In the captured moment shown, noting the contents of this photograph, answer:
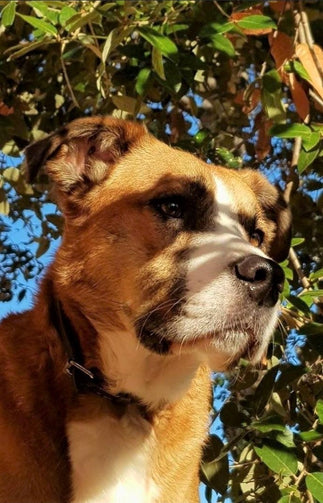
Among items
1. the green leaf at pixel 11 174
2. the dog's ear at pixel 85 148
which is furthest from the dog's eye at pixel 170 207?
the green leaf at pixel 11 174

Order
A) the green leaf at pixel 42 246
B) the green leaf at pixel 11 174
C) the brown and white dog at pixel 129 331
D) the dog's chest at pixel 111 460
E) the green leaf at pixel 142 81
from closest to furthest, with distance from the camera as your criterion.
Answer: the brown and white dog at pixel 129 331
the dog's chest at pixel 111 460
the green leaf at pixel 142 81
the green leaf at pixel 11 174
the green leaf at pixel 42 246

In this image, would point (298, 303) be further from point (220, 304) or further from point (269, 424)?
point (220, 304)

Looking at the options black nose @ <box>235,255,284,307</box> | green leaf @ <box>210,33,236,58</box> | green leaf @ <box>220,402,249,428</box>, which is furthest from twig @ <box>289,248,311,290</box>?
black nose @ <box>235,255,284,307</box>

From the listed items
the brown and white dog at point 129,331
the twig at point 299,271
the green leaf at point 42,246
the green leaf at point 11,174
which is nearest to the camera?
the brown and white dog at point 129,331

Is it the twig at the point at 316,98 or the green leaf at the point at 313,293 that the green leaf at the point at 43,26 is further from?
the green leaf at the point at 313,293

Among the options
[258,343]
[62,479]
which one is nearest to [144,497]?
[62,479]

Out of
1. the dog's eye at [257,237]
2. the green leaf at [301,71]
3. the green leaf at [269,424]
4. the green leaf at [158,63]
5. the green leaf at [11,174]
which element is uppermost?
the green leaf at [158,63]

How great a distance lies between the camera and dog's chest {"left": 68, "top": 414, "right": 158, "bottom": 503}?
116 inches

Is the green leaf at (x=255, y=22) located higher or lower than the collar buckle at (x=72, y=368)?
higher

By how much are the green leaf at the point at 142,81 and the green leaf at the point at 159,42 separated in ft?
0.85

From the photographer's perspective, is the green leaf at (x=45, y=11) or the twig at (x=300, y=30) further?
the twig at (x=300, y=30)

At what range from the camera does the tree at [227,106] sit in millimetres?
3318

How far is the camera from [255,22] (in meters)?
3.45

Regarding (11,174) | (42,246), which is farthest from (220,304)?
(42,246)
